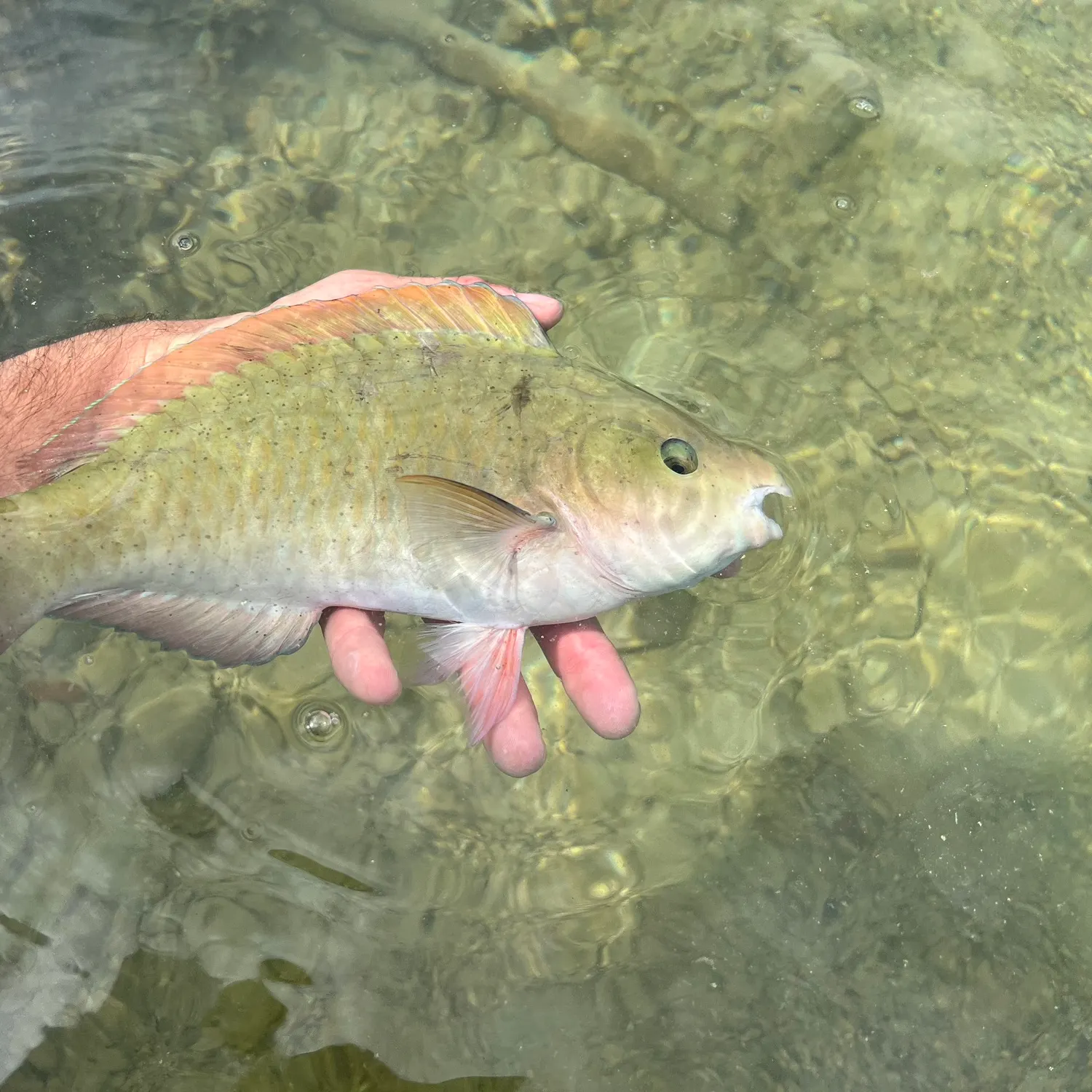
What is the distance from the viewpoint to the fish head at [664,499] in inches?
115

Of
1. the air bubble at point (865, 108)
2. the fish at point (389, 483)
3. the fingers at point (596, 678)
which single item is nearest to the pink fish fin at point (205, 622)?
the fish at point (389, 483)

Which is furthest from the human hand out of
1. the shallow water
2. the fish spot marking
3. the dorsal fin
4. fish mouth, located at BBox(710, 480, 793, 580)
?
the shallow water

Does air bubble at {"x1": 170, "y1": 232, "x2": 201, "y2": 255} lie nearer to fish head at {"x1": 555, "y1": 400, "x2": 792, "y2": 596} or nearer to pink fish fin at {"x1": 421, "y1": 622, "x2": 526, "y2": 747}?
pink fish fin at {"x1": 421, "y1": 622, "x2": 526, "y2": 747}

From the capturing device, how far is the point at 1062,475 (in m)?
4.91

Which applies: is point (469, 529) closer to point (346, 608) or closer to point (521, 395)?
point (521, 395)

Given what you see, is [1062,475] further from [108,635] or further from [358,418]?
[108,635]

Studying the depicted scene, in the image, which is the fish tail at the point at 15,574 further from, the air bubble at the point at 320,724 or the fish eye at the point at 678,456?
the fish eye at the point at 678,456

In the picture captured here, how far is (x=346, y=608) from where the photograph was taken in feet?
11.1

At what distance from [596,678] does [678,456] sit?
0.89 m

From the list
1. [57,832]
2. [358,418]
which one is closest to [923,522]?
[358,418]

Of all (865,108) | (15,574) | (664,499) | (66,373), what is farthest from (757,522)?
(865,108)

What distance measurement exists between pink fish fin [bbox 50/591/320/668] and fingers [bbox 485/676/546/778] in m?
0.78

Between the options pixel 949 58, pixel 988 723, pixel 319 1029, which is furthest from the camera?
pixel 949 58

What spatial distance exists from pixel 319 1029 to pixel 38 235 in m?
4.38
